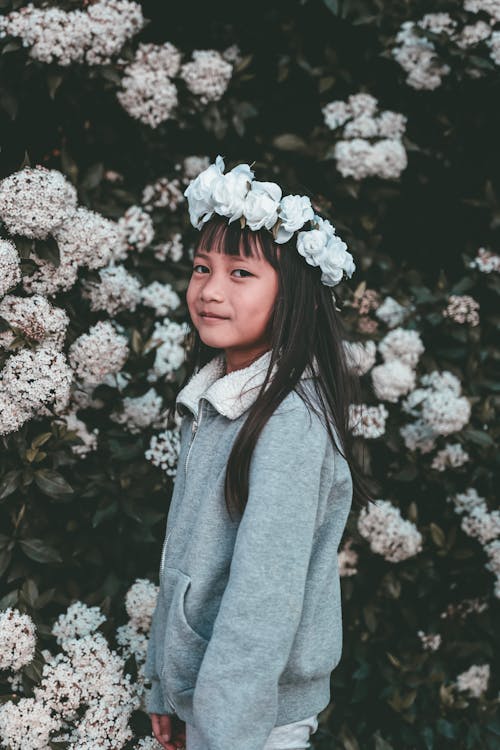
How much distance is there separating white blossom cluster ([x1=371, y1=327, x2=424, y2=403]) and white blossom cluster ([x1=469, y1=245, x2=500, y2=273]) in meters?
0.40

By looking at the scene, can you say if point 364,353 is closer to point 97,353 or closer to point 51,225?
point 97,353

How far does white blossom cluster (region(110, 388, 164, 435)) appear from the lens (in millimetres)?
2344

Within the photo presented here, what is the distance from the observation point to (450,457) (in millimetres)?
2711

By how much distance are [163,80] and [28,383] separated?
1298mm

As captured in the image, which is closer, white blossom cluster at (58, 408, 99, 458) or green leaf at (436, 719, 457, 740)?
white blossom cluster at (58, 408, 99, 458)

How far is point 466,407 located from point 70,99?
1.78 metres

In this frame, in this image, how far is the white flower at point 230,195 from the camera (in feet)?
4.78

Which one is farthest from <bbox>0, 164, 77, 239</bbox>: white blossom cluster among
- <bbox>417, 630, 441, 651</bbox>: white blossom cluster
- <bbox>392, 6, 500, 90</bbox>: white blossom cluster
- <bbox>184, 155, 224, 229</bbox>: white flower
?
<bbox>417, 630, 441, 651</bbox>: white blossom cluster

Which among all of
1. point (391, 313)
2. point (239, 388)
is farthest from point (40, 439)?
point (391, 313)

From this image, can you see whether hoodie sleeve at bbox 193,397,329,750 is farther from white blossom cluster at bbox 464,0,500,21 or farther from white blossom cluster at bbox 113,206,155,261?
white blossom cluster at bbox 464,0,500,21

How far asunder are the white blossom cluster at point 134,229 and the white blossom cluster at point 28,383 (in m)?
0.77

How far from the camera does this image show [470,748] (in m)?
2.66

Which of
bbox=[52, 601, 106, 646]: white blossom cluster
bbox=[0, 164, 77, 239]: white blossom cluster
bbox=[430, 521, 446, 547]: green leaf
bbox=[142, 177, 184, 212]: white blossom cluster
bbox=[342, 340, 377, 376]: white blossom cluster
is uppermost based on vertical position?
bbox=[0, 164, 77, 239]: white blossom cluster

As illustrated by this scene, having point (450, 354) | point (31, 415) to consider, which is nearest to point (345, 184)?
point (450, 354)
